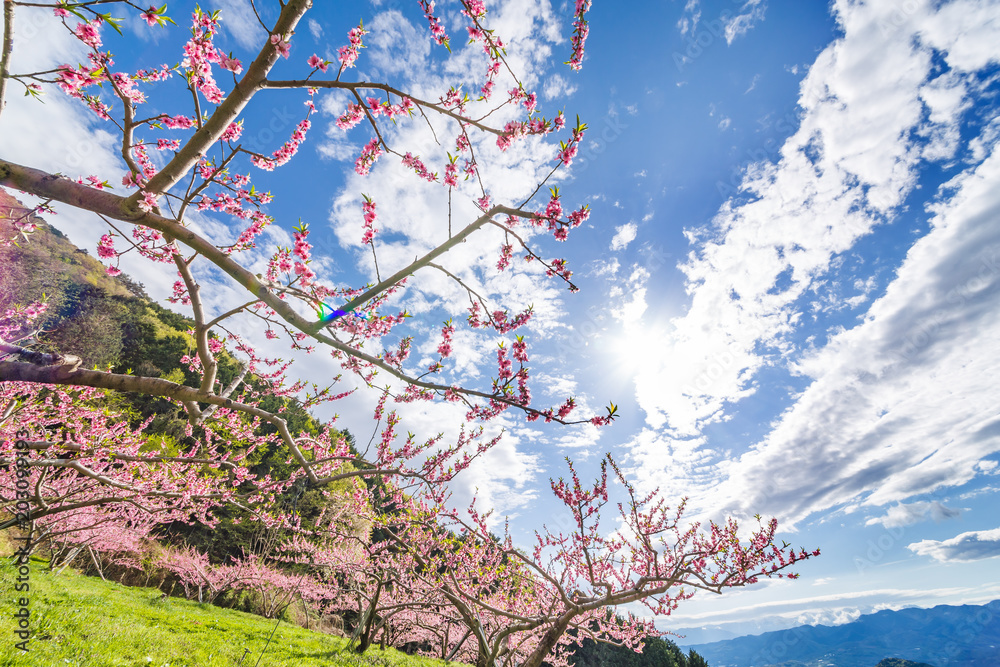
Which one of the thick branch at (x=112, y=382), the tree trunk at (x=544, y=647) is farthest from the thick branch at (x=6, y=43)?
the tree trunk at (x=544, y=647)

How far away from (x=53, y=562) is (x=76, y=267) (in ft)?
98.6

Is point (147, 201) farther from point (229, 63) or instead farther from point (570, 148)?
point (570, 148)

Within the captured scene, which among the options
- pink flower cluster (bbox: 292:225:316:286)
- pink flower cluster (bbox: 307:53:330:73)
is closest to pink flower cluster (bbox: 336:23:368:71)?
pink flower cluster (bbox: 307:53:330:73)

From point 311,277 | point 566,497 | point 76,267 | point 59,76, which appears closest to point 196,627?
point 566,497

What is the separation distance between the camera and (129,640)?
7027 mm

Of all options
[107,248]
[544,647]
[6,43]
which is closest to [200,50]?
[6,43]

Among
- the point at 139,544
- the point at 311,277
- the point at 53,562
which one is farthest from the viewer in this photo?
the point at 139,544

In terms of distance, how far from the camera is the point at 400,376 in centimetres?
298

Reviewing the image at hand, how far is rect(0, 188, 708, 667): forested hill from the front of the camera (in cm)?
2494

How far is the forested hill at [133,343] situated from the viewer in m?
24.9

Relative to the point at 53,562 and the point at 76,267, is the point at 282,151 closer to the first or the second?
the point at 53,562

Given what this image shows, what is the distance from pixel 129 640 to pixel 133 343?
31.7 metres

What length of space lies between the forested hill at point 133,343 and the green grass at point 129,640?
12.7m

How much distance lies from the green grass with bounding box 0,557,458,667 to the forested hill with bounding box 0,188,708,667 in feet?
41.7
